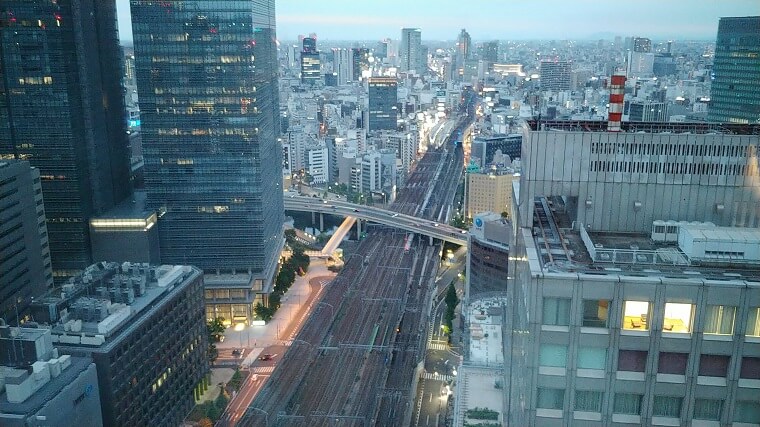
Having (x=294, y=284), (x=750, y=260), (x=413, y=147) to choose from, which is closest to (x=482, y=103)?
(x=413, y=147)

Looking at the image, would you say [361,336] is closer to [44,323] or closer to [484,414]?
[44,323]

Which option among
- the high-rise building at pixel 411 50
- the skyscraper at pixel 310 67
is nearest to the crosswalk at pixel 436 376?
the skyscraper at pixel 310 67

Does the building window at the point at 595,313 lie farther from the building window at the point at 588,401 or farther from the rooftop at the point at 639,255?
the building window at the point at 588,401

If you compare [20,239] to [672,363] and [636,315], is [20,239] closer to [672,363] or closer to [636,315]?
[636,315]

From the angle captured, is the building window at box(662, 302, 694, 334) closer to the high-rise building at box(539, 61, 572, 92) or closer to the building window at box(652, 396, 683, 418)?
the building window at box(652, 396, 683, 418)

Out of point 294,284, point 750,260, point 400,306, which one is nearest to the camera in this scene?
point 750,260

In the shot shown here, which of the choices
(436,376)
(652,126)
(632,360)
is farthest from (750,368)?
(436,376)

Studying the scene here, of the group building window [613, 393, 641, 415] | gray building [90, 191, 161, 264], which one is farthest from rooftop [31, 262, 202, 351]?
building window [613, 393, 641, 415]
